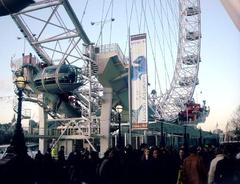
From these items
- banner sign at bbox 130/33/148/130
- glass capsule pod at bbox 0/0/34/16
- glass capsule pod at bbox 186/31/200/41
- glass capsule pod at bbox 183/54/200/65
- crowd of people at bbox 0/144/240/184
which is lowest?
crowd of people at bbox 0/144/240/184

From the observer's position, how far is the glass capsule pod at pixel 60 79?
42.1m

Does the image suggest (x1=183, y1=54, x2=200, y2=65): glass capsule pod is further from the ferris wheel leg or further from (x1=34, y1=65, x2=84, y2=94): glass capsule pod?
(x1=34, y1=65, x2=84, y2=94): glass capsule pod

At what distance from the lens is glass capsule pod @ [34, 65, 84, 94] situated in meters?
42.1

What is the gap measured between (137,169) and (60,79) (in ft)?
107

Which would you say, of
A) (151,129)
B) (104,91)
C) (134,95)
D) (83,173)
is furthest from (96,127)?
(83,173)

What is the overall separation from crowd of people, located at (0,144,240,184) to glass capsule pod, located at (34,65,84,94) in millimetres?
28230

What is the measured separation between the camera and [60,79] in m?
42.0

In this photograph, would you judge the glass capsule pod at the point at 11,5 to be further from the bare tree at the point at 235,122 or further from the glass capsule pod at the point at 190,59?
the bare tree at the point at 235,122

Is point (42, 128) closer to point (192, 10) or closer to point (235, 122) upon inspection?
point (192, 10)

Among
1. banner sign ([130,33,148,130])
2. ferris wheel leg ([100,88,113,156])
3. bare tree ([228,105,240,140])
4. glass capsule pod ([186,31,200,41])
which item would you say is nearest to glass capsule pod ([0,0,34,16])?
banner sign ([130,33,148,130])

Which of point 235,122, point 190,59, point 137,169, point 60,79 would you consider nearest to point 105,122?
point 60,79

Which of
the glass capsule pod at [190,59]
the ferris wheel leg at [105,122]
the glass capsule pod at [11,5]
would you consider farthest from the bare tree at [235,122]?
the glass capsule pod at [11,5]

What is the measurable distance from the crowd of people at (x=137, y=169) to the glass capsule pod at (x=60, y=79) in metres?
28.2

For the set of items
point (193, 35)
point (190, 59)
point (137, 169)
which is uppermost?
point (193, 35)
